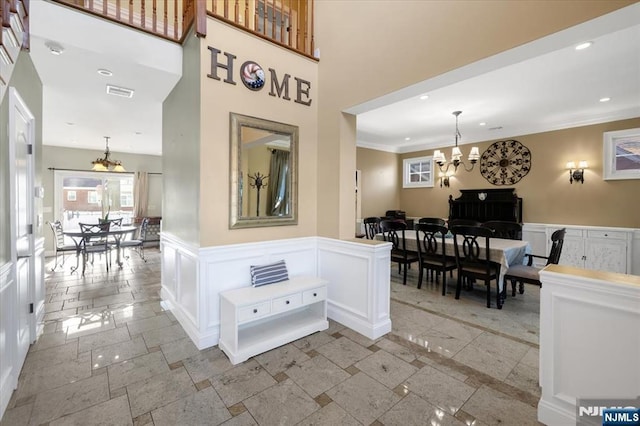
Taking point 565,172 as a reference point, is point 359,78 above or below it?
above

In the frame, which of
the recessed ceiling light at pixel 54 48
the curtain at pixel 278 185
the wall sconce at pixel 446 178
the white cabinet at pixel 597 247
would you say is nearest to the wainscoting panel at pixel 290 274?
the curtain at pixel 278 185

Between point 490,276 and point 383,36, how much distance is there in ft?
10.2

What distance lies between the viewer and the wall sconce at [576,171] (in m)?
5.14

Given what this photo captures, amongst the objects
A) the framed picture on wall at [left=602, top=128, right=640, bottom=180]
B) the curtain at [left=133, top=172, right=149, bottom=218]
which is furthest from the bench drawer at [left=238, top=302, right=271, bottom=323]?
the curtain at [left=133, top=172, right=149, bottom=218]

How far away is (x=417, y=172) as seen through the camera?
310 inches

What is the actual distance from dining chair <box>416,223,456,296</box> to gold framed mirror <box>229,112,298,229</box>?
2.14m

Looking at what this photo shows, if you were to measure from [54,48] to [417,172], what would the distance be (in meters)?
7.56

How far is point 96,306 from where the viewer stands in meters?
3.56

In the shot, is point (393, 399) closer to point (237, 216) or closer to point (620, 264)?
point (237, 216)

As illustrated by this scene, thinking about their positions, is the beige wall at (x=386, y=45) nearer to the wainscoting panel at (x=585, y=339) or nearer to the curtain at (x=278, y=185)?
the curtain at (x=278, y=185)

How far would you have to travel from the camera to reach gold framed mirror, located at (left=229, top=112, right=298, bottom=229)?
2754 millimetres

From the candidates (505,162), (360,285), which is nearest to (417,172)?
(505,162)

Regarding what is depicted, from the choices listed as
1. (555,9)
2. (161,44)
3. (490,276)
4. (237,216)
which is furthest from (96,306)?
(555,9)

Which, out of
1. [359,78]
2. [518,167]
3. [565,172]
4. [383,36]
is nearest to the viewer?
[383,36]
